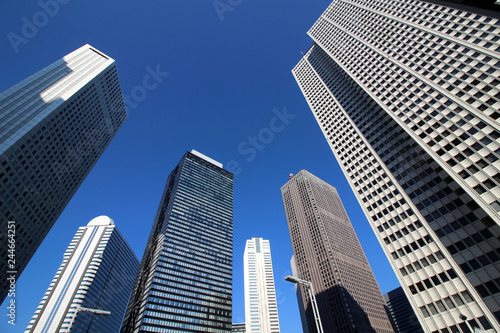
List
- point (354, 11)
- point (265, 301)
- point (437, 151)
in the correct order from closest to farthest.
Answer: point (437, 151) → point (354, 11) → point (265, 301)

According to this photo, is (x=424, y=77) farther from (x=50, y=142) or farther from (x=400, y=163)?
(x=50, y=142)

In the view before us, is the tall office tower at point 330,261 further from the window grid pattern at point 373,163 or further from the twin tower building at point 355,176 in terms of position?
the window grid pattern at point 373,163

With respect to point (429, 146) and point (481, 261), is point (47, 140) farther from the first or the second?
point (481, 261)

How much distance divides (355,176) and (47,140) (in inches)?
3756

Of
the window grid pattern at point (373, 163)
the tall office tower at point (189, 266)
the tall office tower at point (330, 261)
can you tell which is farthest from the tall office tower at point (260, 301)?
the window grid pattern at point (373, 163)

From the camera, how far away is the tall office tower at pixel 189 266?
96.6m

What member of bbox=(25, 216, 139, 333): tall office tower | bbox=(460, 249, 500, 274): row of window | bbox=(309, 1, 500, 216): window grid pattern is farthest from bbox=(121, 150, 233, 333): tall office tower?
bbox=(309, 1, 500, 216): window grid pattern

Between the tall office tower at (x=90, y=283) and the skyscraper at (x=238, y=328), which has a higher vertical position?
the tall office tower at (x=90, y=283)

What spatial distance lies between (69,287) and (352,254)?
18587cm

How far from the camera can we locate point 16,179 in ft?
218

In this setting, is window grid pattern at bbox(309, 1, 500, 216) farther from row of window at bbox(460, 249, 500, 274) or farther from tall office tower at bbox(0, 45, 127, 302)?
tall office tower at bbox(0, 45, 127, 302)

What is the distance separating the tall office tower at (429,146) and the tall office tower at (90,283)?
156895mm

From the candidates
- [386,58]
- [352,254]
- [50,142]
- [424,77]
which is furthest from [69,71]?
[352,254]

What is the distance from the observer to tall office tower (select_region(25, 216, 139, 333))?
13988 cm
